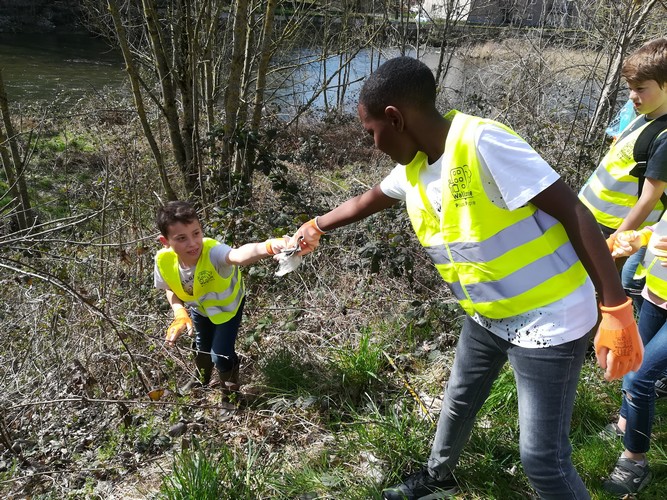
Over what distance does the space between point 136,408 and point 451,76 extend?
1636 cm

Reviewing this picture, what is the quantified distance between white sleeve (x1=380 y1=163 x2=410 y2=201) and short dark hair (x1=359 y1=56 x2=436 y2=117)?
318 millimetres

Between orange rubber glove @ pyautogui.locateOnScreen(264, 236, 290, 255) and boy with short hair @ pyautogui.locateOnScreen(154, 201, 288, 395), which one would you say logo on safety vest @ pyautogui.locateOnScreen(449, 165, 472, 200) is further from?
boy with short hair @ pyautogui.locateOnScreen(154, 201, 288, 395)

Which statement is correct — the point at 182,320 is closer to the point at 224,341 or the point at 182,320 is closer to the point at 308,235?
the point at 224,341

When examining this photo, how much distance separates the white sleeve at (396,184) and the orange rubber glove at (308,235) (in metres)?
0.42

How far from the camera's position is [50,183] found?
9.59 m

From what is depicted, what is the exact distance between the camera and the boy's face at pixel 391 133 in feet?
5.45

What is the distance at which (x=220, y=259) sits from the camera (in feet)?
10.0

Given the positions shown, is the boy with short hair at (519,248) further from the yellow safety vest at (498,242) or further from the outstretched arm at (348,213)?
the outstretched arm at (348,213)

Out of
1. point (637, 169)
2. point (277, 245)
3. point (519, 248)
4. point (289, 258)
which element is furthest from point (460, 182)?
point (637, 169)

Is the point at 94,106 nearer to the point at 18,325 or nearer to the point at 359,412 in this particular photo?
the point at 18,325

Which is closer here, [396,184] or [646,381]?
[396,184]

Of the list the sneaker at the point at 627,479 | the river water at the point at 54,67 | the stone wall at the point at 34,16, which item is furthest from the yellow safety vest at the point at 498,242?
the stone wall at the point at 34,16

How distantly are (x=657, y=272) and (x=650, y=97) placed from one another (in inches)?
32.7

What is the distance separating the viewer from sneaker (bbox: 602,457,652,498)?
2.24 m
